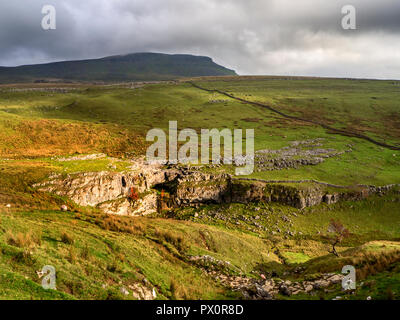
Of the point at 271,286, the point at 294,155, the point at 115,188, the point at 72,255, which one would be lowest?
the point at 271,286

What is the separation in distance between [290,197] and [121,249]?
3585cm

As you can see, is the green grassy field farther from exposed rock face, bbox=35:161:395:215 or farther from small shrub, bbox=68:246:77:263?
exposed rock face, bbox=35:161:395:215

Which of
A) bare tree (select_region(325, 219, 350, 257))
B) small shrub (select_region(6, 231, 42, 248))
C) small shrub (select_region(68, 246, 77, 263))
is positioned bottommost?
bare tree (select_region(325, 219, 350, 257))

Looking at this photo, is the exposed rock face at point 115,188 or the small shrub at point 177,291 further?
the exposed rock face at point 115,188

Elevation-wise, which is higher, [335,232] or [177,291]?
[177,291]

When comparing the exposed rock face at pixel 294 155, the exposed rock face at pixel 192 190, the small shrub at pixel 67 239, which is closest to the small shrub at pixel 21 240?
the small shrub at pixel 67 239

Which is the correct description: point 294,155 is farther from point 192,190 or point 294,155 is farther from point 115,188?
point 115,188

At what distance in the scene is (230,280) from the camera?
2106cm

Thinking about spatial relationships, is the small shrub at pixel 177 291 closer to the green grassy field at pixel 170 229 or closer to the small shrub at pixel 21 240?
the green grassy field at pixel 170 229

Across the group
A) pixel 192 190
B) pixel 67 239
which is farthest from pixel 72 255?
pixel 192 190

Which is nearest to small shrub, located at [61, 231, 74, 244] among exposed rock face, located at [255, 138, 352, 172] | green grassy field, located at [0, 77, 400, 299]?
green grassy field, located at [0, 77, 400, 299]

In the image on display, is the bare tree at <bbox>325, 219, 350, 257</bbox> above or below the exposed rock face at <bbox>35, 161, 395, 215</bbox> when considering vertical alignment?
below

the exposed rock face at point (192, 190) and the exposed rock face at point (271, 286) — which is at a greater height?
the exposed rock face at point (192, 190)

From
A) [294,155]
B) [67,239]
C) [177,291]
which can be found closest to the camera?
[177,291]
